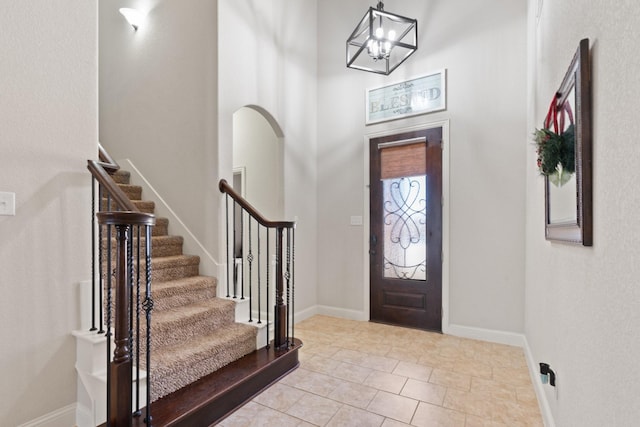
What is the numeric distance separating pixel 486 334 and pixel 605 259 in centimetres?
277

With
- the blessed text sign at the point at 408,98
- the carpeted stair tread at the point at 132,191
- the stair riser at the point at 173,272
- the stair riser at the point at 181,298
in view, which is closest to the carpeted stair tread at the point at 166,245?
the stair riser at the point at 173,272

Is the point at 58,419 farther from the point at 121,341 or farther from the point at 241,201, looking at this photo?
the point at 241,201

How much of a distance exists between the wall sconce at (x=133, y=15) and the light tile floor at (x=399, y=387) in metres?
3.95

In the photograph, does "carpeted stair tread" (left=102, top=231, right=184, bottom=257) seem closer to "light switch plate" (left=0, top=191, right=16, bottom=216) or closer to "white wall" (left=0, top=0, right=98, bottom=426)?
"white wall" (left=0, top=0, right=98, bottom=426)

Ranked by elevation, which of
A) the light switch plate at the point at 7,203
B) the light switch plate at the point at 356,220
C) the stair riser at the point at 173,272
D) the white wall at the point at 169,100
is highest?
the white wall at the point at 169,100

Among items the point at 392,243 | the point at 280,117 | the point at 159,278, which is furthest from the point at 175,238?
the point at 392,243

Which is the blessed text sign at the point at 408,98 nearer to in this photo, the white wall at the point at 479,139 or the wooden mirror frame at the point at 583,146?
the white wall at the point at 479,139

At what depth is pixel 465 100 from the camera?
356 cm

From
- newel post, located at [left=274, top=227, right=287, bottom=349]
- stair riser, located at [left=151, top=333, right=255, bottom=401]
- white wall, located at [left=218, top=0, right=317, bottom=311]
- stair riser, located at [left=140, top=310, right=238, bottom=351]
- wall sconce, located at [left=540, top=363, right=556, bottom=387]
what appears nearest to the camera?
wall sconce, located at [left=540, top=363, right=556, bottom=387]

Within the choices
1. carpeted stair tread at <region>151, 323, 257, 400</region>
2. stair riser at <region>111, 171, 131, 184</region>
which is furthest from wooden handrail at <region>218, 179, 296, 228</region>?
stair riser at <region>111, 171, 131, 184</region>

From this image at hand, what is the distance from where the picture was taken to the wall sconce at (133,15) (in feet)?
12.1

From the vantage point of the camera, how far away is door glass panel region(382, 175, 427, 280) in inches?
150

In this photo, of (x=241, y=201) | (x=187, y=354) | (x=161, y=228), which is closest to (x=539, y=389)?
(x=187, y=354)

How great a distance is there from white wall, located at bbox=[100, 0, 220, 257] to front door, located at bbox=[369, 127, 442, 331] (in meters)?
1.94
